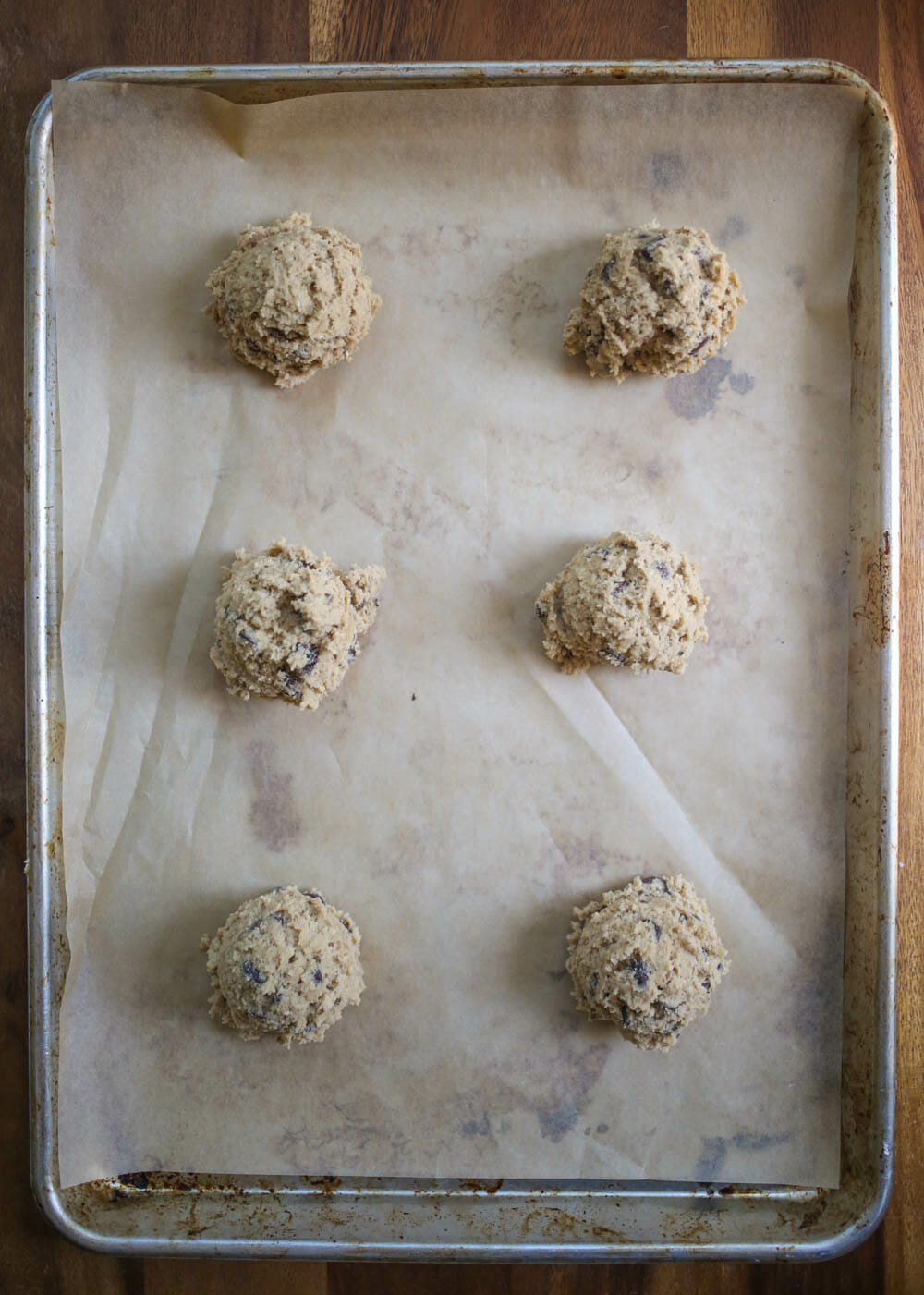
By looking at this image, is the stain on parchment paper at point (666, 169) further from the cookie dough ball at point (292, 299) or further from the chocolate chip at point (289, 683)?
the chocolate chip at point (289, 683)

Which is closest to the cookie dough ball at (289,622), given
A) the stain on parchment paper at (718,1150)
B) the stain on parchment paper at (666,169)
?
the stain on parchment paper at (666,169)

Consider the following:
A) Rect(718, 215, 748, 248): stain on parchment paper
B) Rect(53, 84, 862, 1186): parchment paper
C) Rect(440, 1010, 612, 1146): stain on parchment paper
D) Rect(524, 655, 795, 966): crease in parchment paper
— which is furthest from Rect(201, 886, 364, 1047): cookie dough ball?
Rect(718, 215, 748, 248): stain on parchment paper

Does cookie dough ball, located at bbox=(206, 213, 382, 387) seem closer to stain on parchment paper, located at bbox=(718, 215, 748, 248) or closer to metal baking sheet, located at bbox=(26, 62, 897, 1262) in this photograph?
metal baking sheet, located at bbox=(26, 62, 897, 1262)

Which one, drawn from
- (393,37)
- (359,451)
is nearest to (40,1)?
(393,37)

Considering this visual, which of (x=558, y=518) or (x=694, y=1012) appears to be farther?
(x=558, y=518)

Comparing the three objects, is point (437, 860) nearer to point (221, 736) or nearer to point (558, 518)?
point (221, 736)

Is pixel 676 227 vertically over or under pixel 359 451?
over
